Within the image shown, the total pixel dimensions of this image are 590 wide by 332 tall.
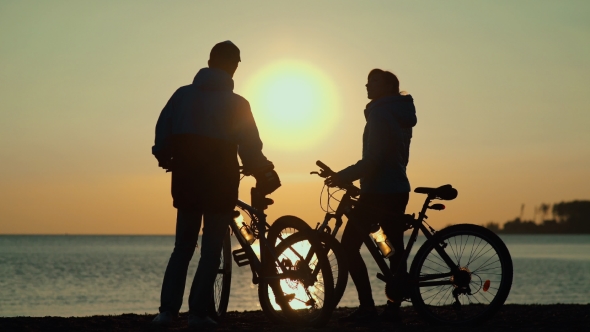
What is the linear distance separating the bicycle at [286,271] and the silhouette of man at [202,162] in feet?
1.55

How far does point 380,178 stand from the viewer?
7.49m

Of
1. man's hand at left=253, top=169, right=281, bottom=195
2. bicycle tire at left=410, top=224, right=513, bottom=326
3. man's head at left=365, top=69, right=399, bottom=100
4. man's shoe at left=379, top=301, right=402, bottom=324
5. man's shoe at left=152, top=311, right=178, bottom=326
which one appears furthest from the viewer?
man's head at left=365, top=69, right=399, bottom=100

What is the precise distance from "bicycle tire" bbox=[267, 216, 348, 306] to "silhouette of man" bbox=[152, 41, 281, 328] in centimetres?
58

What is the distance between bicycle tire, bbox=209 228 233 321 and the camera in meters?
7.75

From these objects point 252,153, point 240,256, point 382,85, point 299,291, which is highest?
point 382,85

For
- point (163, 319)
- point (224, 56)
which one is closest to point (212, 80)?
point (224, 56)

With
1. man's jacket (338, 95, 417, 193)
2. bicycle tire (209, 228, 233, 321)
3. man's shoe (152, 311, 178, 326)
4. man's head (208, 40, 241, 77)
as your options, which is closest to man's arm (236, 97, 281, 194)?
man's head (208, 40, 241, 77)

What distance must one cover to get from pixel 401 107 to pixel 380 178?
2.08 ft

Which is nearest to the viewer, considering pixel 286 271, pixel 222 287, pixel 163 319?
pixel 163 319

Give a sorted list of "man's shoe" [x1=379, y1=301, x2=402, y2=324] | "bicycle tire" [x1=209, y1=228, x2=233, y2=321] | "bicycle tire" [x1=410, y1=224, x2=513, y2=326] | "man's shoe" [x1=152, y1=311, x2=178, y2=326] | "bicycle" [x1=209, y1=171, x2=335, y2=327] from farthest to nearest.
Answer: "bicycle tire" [x1=209, y1=228, x2=233, y2=321] < "man's shoe" [x1=379, y1=301, x2=402, y2=324] < "bicycle" [x1=209, y1=171, x2=335, y2=327] < "bicycle tire" [x1=410, y1=224, x2=513, y2=326] < "man's shoe" [x1=152, y1=311, x2=178, y2=326]

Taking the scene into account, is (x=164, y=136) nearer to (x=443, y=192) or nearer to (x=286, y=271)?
(x=286, y=271)

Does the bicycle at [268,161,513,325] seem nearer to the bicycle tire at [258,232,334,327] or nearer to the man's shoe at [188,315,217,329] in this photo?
the bicycle tire at [258,232,334,327]

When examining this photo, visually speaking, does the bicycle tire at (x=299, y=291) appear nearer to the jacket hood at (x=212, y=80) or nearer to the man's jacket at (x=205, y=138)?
the man's jacket at (x=205, y=138)

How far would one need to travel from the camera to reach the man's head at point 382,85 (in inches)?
297
